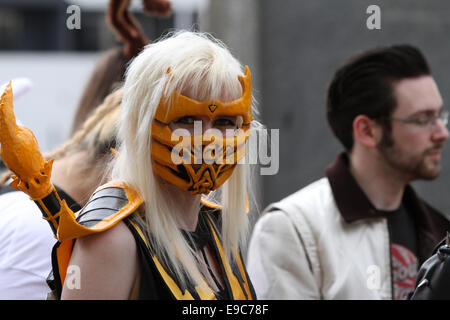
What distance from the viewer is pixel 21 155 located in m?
1.57

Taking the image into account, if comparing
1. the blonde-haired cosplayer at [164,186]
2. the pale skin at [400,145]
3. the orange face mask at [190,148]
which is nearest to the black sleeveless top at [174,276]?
the blonde-haired cosplayer at [164,186]

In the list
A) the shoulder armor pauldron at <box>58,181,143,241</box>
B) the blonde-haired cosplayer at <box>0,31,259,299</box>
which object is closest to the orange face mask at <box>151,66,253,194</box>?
the blonde-haired cosplayer at <box>0,31,259,299</box>

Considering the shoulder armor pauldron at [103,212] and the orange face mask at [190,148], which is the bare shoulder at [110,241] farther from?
the orange face mask at [190,148]

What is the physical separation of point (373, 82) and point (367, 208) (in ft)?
2.19

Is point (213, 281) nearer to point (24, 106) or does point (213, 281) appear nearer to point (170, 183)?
point (170, 183)

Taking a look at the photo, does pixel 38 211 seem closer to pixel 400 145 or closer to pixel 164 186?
pixel 164 186

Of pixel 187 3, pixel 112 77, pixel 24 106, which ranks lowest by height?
pixel 24 106

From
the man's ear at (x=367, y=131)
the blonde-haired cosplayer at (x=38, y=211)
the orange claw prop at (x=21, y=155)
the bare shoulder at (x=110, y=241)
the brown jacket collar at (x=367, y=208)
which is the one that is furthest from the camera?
the man's ear at (x=367, y=131)

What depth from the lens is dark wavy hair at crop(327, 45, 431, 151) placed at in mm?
3230

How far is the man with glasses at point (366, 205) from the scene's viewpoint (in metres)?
2.88

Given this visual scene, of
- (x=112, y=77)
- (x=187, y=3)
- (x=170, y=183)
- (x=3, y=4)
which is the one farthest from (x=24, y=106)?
(x=170, y=183)

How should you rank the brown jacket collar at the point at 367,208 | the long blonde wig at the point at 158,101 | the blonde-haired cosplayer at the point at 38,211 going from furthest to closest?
1. the brown jacket collar at the point at 367,208
2. the blonde-haired cosplayer at the point at 38,211
3. the long blonde wig at the point at 158,101

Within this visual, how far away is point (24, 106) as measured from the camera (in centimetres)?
1259

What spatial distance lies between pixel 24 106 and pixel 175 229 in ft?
37.6
